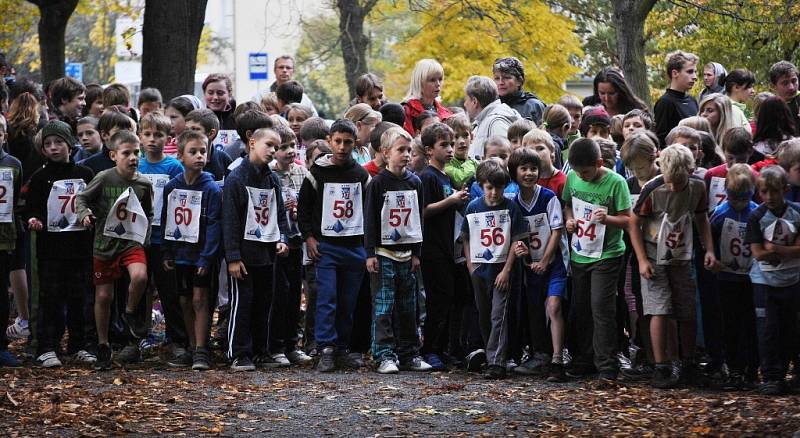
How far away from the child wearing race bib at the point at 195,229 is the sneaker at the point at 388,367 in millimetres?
1439

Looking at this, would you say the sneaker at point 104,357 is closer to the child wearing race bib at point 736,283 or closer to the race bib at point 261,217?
the race bib at point 261,217

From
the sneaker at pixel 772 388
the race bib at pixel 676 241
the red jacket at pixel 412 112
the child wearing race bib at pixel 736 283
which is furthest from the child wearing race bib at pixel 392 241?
the sneaker at pixel 772 388

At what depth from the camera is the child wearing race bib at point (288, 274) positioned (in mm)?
11745

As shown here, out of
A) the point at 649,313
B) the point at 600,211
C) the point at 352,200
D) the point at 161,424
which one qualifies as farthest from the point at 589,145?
the point at 161,424

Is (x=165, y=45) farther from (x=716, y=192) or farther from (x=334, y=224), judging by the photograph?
(x=716, y=192)

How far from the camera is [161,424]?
8.67m

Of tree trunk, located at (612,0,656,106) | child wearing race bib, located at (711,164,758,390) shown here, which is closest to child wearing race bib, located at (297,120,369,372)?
child wearing race bib, located at (711,164,758,390)

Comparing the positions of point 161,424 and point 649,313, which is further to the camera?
point 649,313

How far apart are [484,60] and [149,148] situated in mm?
24021

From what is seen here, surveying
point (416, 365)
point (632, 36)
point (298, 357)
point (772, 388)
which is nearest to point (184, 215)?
point (298, 357)

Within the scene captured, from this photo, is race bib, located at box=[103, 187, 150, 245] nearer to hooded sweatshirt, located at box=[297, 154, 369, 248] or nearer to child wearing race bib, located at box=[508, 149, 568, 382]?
hooded sweatshirt, located at box=[297, 154, 369, 248]

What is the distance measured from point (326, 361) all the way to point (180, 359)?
4.16 ft

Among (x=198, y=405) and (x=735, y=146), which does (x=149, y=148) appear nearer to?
(x=198, y=405)

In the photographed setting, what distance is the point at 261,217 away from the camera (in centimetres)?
1128
